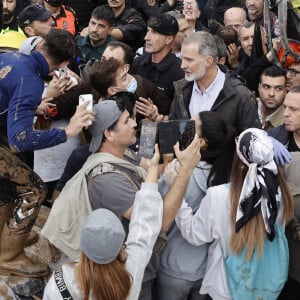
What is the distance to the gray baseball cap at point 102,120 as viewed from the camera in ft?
10.2

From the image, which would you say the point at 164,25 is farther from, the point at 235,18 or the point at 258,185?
the point at 258,185

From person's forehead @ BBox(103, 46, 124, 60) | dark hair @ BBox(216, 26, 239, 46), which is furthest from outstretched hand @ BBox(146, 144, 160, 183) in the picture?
dark hair @ BBox(216, 26, 239, 46)

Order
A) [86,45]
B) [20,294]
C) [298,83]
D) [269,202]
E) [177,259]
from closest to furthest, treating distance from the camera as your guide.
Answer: [269,202] < [177,259] < [20,294] < [298,83] < [86,45]

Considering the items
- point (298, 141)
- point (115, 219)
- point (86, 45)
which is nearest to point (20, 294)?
point (115, 219)

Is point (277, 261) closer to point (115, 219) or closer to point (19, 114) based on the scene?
point (115, 219)

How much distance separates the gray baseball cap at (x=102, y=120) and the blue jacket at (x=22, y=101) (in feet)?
1.02

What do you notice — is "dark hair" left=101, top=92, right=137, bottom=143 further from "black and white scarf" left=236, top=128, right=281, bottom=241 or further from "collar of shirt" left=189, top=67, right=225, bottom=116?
"collar of shirt" left=189, top=67, right=225, bottom=116

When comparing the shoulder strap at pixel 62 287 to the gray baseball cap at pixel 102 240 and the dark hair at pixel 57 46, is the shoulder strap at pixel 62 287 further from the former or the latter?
the dark hair at pixel 57 46

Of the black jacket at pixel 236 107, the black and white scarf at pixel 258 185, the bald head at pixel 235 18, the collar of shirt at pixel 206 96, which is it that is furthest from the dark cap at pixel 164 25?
the black and white scarf at pixel 258 185

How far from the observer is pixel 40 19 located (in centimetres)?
529

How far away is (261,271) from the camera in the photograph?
9.19 ft

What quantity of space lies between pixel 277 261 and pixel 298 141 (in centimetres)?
139

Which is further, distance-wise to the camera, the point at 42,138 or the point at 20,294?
the point at 20,294

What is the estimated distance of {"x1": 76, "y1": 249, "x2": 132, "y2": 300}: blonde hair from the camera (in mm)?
2203
